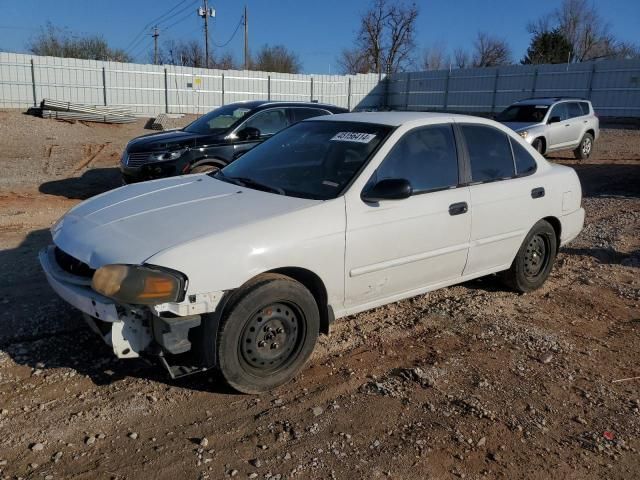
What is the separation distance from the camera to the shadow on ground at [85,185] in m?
10.2

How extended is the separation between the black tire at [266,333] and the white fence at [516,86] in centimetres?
2959

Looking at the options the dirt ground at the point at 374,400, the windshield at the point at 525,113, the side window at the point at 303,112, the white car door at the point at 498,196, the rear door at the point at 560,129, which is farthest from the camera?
the windshield at the point at 525,113

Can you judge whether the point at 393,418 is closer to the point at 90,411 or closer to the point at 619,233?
the point at 90,411

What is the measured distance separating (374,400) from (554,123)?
1338 centimetres

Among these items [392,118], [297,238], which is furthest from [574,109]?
[297,238]

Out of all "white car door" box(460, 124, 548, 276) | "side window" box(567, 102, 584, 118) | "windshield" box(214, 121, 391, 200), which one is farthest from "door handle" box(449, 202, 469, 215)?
"side window" box(567, 102, 584, 118)

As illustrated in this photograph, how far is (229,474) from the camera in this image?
272 centimetres

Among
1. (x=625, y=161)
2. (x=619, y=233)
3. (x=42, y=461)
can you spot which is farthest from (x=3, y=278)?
(x=625, y=161)

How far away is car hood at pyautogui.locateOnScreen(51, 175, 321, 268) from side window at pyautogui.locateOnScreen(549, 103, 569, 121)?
42.9 ft

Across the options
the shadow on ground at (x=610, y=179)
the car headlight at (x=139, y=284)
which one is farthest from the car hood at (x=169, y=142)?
the shadow on ground at (x=610, y=179)

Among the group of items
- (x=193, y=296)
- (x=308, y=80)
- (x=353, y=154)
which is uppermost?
(x=308, y=80)

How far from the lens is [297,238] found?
344 cm

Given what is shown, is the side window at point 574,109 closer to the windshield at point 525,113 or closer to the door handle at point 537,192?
the windshield at point 525,113

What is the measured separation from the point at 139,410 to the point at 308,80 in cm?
3196
